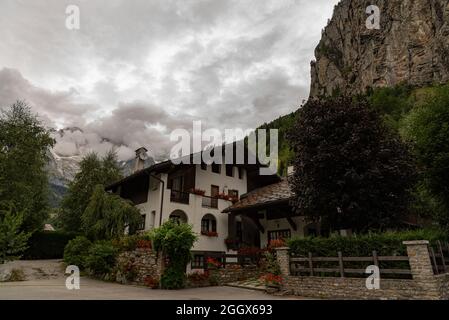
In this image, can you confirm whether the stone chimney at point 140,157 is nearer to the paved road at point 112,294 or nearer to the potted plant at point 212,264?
the potted plant at point 212,264

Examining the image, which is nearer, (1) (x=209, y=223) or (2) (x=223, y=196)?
(1) (x=209, y=223)

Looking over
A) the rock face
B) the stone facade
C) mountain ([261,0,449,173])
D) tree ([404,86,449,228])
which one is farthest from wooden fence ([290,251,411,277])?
the rock face

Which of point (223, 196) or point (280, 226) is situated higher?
point (223, 196)

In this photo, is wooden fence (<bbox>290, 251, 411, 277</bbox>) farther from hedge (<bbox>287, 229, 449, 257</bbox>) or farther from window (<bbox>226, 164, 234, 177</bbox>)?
window (<bbox>226, 164, 234, 177</bbox>)

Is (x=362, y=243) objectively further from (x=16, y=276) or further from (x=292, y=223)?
(x=16, y=276)

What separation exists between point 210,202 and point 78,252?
30.1 ft

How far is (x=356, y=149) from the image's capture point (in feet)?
42.4

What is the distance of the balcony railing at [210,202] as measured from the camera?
75.8ft

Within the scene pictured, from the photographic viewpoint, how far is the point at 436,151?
49.8 feet

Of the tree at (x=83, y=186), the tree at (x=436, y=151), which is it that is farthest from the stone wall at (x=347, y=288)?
the tree at (x=83, y=186)

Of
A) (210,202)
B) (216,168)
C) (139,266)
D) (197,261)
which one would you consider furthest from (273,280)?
(216,168)

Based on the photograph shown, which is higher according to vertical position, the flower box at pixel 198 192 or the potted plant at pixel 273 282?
the flower box at pixel 198 192

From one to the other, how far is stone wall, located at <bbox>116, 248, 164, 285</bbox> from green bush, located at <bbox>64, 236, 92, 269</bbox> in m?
4.11

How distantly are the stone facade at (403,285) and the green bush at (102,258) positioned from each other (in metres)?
10.6
